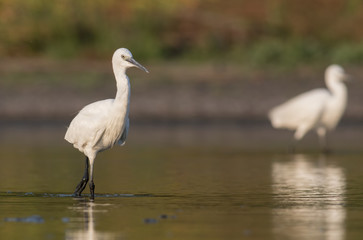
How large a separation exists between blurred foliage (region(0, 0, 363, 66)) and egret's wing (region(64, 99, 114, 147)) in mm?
17524

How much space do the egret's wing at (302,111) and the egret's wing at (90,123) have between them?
9538 millimetres

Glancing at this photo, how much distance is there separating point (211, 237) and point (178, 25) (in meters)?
24.6

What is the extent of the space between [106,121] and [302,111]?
9840 millimetres

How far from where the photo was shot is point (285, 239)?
873cm

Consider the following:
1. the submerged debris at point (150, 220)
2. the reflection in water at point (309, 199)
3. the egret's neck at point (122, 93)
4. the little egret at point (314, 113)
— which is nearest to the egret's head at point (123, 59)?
the egret's neck at point (122, 93)

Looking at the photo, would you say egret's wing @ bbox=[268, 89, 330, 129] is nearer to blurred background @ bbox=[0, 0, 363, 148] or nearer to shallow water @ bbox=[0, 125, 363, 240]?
shallow water @ bbox=[0, 125, 363, 240]

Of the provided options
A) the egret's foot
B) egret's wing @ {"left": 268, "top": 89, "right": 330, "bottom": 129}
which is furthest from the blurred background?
the egret's foot

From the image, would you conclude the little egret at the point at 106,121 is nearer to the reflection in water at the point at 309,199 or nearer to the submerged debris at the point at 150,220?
the reflection in water at the point at 309,199

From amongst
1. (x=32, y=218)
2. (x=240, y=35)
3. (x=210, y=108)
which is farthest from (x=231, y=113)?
(x=32, y=218)

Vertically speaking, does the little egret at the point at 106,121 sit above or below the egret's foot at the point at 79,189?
above

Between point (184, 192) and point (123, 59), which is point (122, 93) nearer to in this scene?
point (123, 59)

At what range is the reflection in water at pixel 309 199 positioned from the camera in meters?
9.33

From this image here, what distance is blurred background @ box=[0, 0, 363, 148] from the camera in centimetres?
2741

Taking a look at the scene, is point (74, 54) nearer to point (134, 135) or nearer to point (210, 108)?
point (210, 108)
